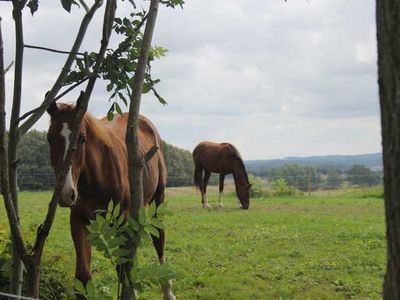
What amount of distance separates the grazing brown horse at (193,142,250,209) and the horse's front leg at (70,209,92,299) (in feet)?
37.3

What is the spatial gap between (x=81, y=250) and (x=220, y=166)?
1319 cm

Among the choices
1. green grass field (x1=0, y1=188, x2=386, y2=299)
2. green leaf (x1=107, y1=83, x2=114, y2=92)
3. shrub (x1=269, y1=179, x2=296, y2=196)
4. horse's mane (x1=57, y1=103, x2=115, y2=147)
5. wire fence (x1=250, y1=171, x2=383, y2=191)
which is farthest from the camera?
wire fence (x1=250, y1=171, x2=383, y2=191)

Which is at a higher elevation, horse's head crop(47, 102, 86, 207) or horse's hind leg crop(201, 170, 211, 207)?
horse's head crop(47, 102, 86, 207)

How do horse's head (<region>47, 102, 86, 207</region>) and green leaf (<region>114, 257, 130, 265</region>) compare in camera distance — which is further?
horse's head (<region>47, 102, 86, 207</region>)

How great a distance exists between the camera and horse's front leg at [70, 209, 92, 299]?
13.5ft

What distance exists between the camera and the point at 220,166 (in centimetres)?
1733

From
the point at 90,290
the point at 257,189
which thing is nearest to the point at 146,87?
the point at 90,290

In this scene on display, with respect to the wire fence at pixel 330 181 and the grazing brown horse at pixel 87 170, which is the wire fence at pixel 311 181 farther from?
the grazing brown horse at pixel 87 170

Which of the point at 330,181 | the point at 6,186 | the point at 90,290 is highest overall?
the point at 6,186

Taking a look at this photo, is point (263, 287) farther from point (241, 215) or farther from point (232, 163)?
point (232, 163)

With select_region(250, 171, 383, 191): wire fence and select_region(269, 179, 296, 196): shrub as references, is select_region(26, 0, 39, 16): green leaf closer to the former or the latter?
select_region(269, 179, 296, 196): shrub

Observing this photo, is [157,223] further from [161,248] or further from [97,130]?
[161,248]

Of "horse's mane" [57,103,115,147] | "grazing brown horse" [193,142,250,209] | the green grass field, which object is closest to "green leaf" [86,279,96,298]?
the green grass field

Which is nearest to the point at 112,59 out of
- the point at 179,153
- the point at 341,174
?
the point at 341,174
